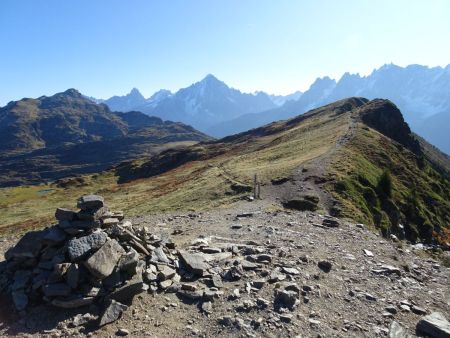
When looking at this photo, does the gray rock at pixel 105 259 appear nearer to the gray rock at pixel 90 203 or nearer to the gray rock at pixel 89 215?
the gray rock at pixel 89 215

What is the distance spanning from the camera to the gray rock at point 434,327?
54.0 ft

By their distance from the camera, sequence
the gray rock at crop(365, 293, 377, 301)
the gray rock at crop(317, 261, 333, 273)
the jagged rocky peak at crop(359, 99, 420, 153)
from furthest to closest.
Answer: the jagged rocky peak at crop(359, 99, 420, 153) → the gray rock at crop(317, 261, 333, 273) → the gray rock at crop(365, 293, 377, 301)

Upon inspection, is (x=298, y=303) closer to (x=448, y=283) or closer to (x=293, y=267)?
(x=293, y=267)

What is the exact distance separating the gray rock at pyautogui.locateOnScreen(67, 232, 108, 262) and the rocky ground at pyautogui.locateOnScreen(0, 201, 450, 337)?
7.76 ft

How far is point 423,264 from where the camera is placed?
26.3m

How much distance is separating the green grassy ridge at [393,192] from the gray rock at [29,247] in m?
28.9

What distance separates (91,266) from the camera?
56.3ft

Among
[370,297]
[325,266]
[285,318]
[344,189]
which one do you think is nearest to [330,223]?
[325,266]

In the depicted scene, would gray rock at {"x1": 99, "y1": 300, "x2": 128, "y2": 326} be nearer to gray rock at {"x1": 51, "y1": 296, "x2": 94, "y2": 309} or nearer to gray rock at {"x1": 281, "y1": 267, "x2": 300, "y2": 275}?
gray rock at {"x1": 51, "y1": 296, "x2": 94, "y2": 309}

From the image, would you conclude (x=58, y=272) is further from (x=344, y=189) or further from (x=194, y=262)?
(x=344, y=189)

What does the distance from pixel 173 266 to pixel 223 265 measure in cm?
263

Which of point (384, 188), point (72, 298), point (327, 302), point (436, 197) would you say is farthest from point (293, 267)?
point (436, 197)

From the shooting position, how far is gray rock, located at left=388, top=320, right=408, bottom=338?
16328 millimetres

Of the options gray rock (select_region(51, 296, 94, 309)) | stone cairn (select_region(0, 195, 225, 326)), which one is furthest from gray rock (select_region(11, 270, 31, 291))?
gray rock (select_region(51, 296, 94, 309))
